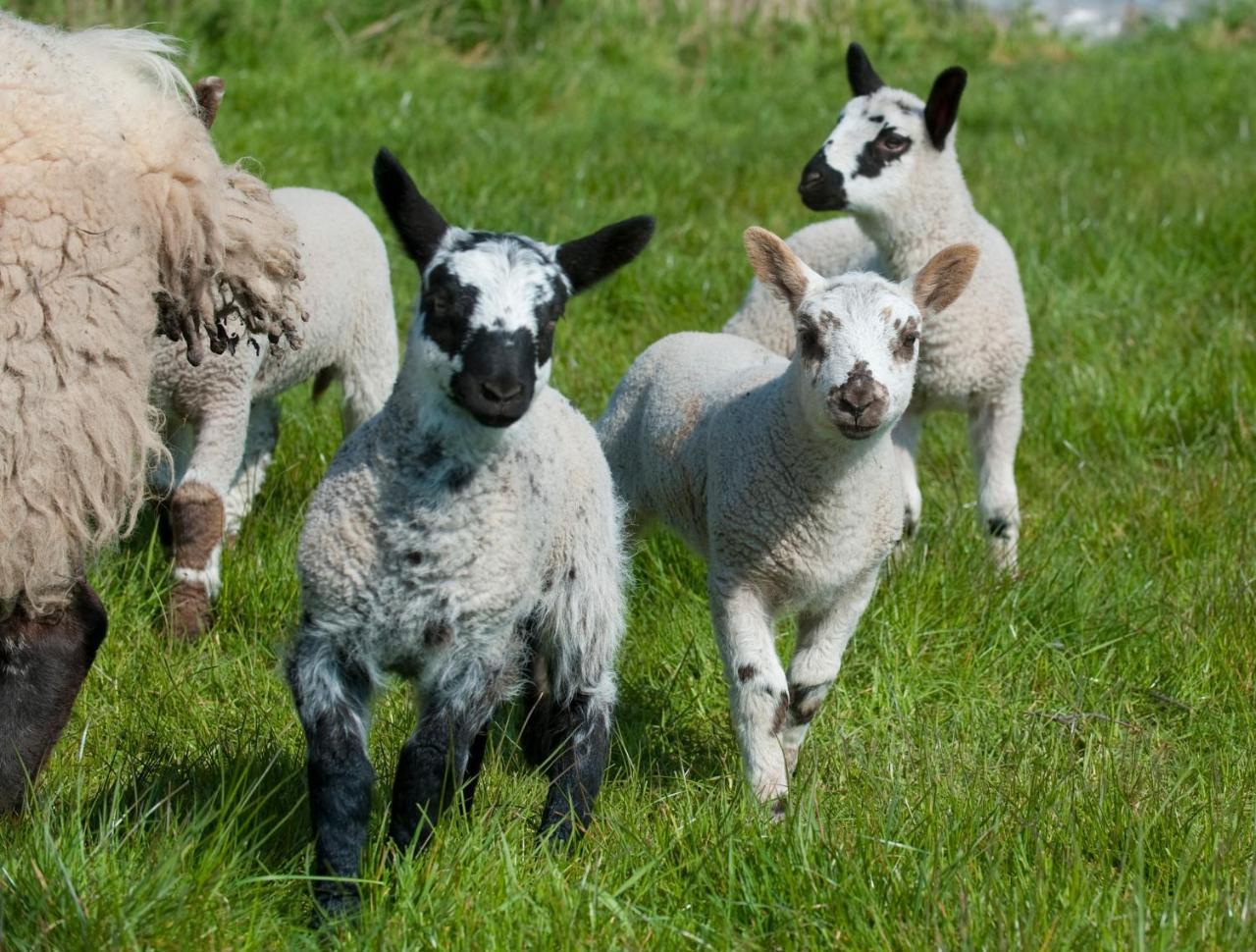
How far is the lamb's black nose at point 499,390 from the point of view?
9.49 feet

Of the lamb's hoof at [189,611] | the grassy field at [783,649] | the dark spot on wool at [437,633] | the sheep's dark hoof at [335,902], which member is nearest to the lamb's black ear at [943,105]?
the grassy field at [783,649]

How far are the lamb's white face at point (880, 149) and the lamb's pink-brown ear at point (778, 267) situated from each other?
1.11 m

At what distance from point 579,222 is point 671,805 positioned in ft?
14.5

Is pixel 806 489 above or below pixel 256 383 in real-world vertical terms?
above

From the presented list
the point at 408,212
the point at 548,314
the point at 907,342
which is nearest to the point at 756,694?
the point at 907,342

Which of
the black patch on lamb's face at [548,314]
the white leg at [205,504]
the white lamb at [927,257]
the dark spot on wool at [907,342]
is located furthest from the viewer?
the white lamb at [927,257]

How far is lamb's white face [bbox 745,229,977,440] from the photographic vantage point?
3713mm

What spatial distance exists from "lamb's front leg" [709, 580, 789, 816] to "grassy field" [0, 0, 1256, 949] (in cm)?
9

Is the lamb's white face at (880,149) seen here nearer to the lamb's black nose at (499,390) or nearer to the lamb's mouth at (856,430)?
the lamb's mouth at (856,430)

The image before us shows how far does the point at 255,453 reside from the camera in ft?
18.2

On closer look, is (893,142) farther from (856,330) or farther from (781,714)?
(781,714)

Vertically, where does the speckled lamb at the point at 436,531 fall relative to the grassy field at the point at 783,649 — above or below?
above

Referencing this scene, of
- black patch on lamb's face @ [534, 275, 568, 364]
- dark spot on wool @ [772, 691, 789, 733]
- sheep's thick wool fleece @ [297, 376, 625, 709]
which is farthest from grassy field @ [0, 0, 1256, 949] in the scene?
black patch on lamb's face @ [534, 275, 568, 364]

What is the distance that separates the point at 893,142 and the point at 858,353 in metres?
1.80
